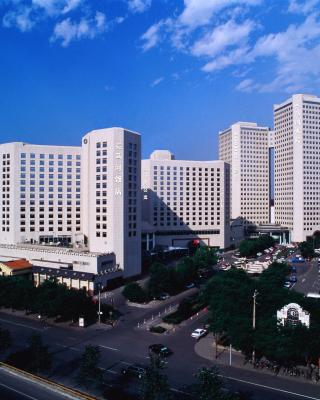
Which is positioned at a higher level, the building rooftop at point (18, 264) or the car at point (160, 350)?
the building rooftop at point (18, 264)

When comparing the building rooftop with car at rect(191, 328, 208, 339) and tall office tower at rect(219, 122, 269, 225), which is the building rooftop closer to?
car at rect(191, 328, 208, 339)

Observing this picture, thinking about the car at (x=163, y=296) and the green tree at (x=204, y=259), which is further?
the green tree at (x=204, y=259)

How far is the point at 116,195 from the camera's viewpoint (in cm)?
7475

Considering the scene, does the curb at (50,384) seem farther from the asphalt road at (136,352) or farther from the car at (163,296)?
the car at (163,296)

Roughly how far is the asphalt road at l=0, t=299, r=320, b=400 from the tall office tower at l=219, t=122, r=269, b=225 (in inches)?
4880

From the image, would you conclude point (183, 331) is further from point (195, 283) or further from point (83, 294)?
point (195, 283)

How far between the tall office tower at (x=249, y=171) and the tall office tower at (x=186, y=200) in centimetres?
4436

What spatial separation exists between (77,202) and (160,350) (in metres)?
63.8

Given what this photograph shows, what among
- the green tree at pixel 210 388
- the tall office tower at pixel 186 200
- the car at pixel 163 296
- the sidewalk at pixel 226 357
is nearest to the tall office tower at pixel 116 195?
the car at pixel 163 296

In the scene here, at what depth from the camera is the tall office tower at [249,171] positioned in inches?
6796

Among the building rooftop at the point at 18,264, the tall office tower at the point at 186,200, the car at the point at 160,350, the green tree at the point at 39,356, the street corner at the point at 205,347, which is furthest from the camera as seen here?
the tall office tower at the point at 186,200

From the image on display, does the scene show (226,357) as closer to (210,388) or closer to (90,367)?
(210,388)

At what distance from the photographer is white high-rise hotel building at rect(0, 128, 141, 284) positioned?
74.4 meters

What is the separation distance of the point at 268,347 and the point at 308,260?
8213cm
